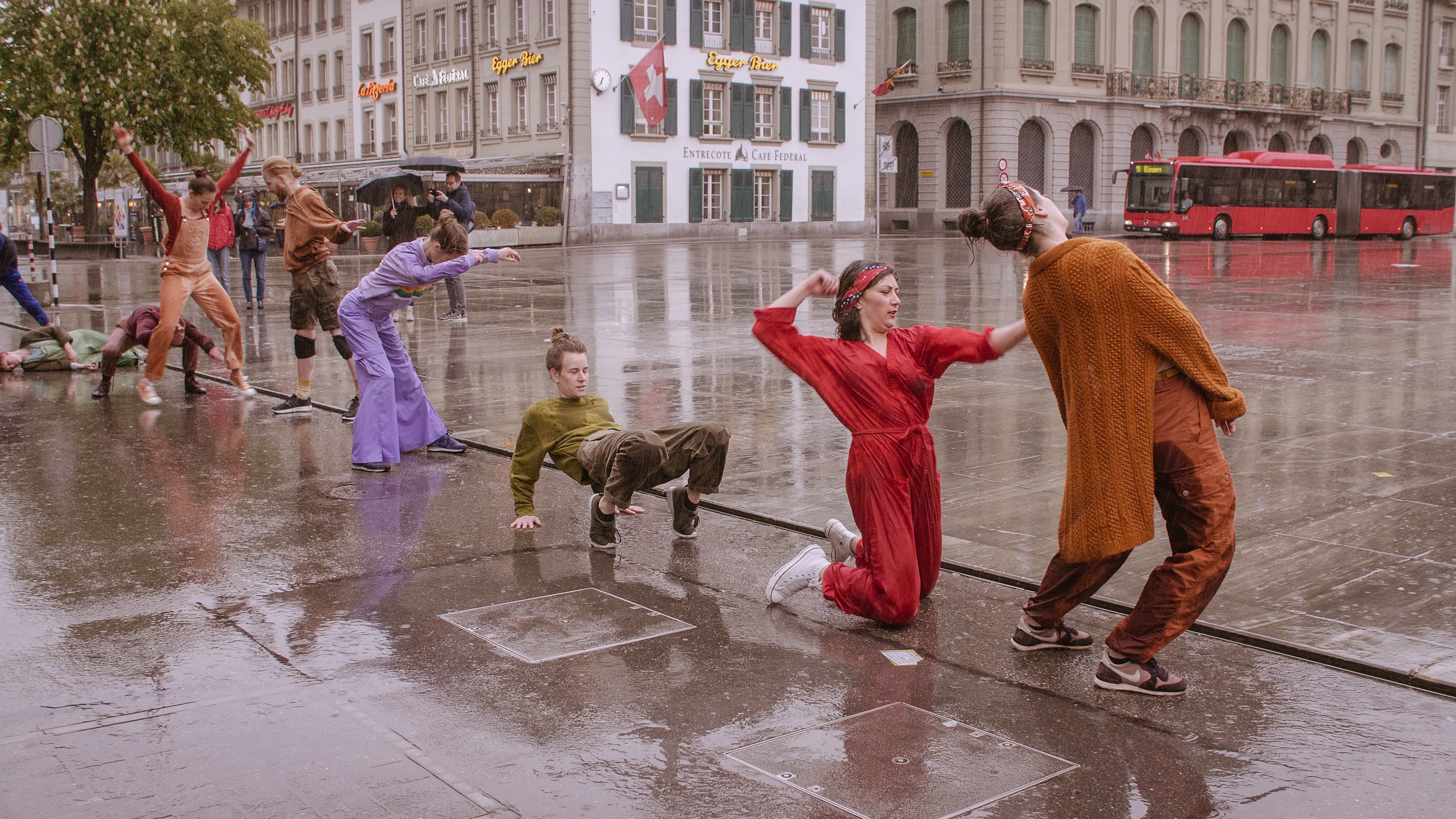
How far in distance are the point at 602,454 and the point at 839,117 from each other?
48.9m

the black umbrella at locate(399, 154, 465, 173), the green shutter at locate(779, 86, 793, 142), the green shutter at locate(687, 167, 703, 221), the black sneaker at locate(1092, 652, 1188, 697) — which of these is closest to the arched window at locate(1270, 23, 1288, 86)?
the green shutter at locate(779, 86, 793, 142)

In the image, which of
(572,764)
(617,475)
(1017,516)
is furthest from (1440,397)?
(572,764)

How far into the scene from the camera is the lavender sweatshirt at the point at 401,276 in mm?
7367

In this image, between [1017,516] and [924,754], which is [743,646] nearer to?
[924,754]

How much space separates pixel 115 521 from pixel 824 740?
3971mm

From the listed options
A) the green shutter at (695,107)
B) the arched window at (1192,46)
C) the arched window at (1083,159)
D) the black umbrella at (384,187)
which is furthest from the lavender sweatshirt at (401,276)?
the arched window at (1192,46)

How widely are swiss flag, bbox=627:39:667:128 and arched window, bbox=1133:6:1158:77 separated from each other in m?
23.1

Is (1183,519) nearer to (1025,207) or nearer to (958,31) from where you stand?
(1025,207)

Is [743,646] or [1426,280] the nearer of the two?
[743,646]

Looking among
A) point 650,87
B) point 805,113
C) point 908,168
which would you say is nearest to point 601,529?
point 650,87

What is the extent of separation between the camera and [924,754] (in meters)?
3.52

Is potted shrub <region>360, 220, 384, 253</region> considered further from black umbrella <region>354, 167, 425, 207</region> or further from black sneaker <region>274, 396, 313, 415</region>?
black sneaker <region>274, 396, 313, 415</region>

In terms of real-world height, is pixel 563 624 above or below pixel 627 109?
below

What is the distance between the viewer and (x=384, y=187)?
101ft
